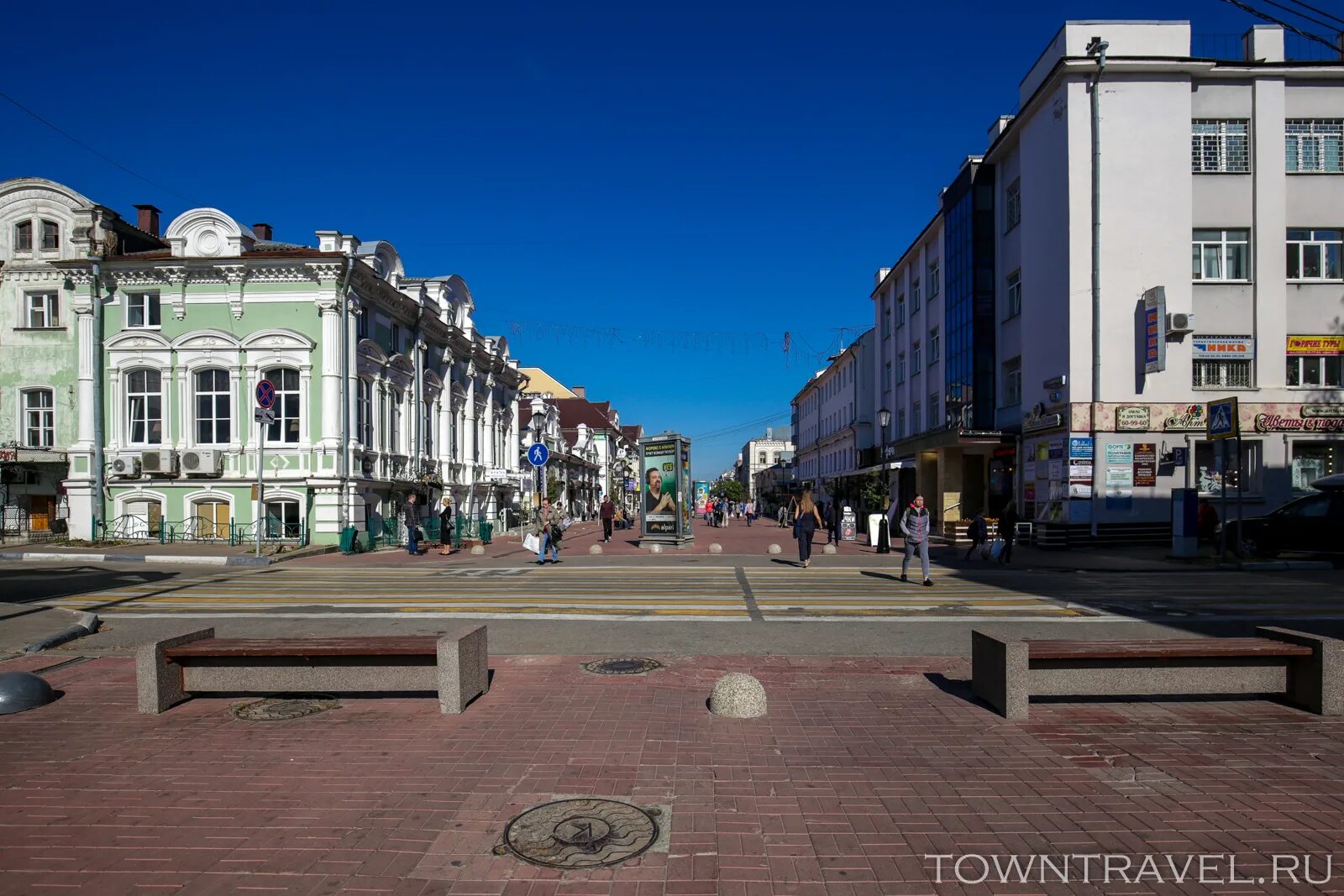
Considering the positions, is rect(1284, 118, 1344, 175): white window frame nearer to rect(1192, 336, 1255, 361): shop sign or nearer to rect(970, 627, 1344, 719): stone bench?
rect(1192, 336, 1255, 361): shop sign

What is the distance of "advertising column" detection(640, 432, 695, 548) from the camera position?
26750 mm

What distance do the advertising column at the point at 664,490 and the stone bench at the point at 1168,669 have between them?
64.9 feet

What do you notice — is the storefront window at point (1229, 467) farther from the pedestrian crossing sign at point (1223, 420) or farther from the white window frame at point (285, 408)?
the white window frame at point (285, 408)

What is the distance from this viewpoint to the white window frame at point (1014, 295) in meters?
28.1

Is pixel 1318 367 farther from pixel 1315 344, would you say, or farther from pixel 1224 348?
pixel 1224 348

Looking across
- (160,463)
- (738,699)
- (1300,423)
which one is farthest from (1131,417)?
(160,463)

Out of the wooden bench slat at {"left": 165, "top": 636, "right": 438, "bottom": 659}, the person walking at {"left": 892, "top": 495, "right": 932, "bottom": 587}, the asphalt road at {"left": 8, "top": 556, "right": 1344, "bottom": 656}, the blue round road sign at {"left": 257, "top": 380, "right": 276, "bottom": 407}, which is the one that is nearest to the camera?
the wooden bench slat at {"left": 165, "top": 636, "right": 438, "bottom": 659}

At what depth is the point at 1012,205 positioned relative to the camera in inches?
1136

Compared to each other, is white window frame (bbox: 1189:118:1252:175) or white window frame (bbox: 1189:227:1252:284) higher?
white window frame (bbox: 1189:118:1252:175)

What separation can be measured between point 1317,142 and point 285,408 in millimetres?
34189

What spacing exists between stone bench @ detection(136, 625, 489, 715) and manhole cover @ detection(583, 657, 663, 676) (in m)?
1.47

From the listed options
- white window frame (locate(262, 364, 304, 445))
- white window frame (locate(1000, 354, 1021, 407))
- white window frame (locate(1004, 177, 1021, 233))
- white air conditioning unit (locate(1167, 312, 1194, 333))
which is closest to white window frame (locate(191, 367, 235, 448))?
white window frame (locate(262, 364, 304, 445))

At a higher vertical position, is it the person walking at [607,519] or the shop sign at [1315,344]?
the shop sign at [1315,344]

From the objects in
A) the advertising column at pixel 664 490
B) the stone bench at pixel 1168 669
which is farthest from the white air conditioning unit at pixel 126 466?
the stone bench at pixel 1168 669
